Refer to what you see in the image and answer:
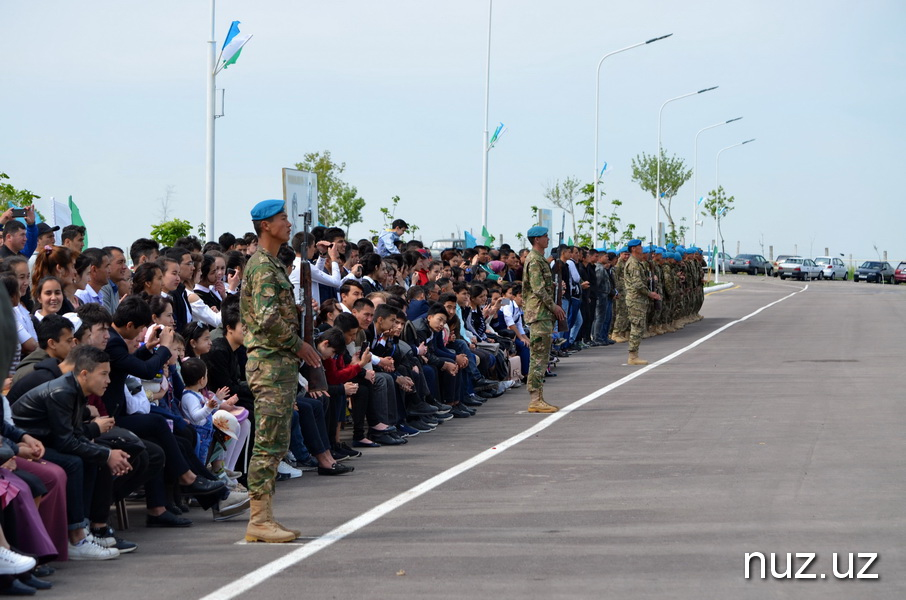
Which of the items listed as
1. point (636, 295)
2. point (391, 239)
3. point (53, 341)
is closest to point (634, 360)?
point (636, 295)

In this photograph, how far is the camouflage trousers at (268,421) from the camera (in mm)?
7742

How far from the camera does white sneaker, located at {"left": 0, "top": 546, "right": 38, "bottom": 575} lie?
21.0ft

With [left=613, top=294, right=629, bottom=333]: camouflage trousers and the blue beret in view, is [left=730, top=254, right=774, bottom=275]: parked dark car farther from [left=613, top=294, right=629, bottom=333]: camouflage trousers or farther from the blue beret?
the blue beret

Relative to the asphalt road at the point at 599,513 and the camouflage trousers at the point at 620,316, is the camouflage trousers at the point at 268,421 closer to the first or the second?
the asphalt road at the point at 599,513

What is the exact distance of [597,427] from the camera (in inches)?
518

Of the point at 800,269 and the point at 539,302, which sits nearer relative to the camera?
the point at 539,302

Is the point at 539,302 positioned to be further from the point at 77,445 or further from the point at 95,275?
the point at 77,445

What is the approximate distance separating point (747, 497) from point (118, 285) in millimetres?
6203

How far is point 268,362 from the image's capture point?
25.6 ft

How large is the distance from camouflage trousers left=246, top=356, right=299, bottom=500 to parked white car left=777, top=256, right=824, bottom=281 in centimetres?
8108

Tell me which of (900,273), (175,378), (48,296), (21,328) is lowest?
(175,378)

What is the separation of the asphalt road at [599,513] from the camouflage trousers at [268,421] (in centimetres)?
47

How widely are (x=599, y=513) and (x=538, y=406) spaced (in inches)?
240

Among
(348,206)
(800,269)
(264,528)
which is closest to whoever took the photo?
(264,528)
